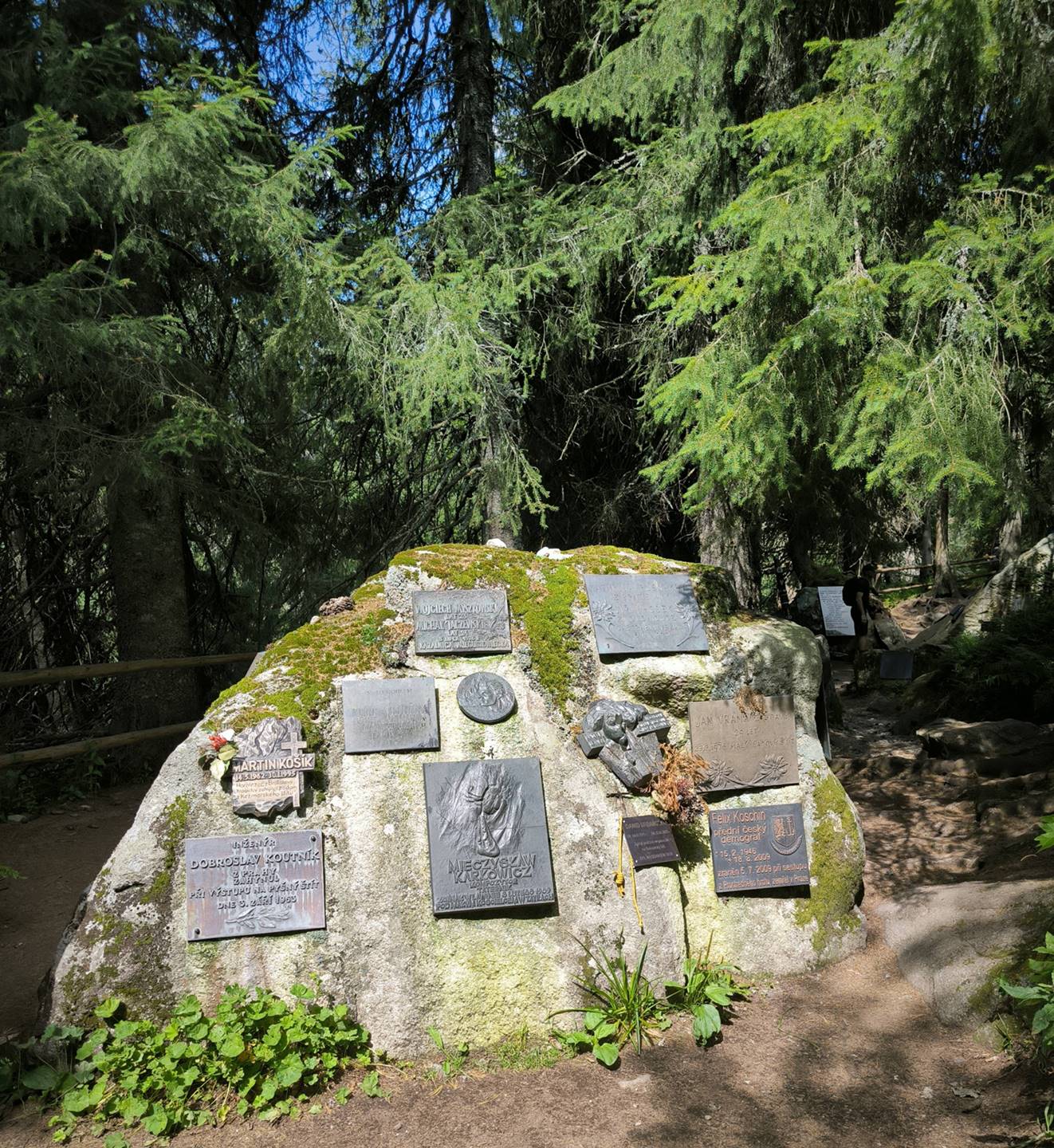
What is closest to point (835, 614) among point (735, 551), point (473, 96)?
point (735, 551)

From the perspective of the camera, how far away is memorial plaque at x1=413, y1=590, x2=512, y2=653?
4816mm

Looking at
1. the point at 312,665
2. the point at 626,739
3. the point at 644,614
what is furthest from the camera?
the point at 644,614

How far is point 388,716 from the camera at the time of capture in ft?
14.9

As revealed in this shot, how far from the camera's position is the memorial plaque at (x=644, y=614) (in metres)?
5.02

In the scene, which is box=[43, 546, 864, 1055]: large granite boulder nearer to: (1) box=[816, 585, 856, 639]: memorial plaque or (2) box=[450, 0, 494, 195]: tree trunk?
(2) box=[450, 0, 494, 195]: tree trunk

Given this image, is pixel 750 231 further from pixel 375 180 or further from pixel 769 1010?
pixel 375 180

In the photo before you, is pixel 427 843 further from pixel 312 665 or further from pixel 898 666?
pixel 898 666

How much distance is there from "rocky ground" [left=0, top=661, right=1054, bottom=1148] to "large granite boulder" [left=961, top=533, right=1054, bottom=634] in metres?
6.52

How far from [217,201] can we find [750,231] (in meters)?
3.75

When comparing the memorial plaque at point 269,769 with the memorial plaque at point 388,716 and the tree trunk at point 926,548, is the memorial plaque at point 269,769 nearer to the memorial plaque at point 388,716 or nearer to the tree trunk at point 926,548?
the memorial plaque at point 388,716

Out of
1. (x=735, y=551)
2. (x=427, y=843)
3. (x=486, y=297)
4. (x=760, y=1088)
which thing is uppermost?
(x=486, y=297)

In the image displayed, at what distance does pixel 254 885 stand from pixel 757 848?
2.60 metres

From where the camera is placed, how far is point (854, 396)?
473 centimetres

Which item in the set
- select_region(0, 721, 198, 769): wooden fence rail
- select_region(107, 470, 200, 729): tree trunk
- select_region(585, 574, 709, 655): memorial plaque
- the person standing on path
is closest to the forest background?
select_region(107, 470, 200, 729): tree trunk
